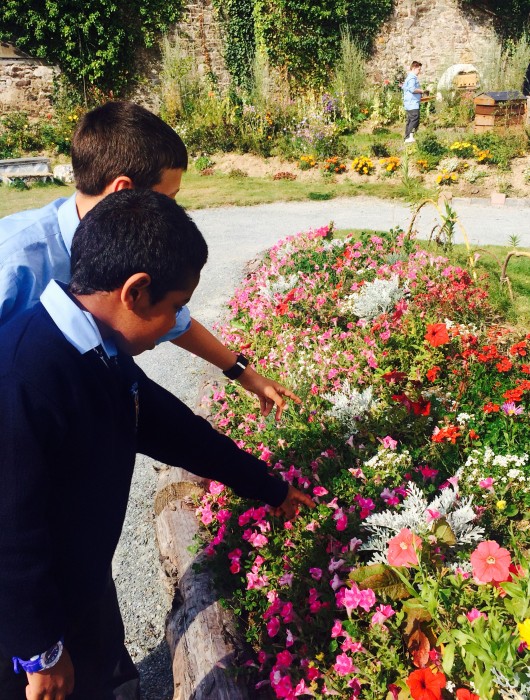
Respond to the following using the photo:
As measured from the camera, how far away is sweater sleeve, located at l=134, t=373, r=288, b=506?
1761mm

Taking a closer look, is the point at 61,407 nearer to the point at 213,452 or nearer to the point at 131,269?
the point at 131,269

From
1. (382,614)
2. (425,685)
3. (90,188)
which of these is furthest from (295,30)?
(425,685)

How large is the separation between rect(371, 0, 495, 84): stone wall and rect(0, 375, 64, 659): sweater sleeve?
17.7m

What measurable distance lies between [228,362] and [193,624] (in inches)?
41.4

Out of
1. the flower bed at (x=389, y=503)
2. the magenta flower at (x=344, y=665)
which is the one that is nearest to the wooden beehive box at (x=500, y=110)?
the flower bed at (x=389, y=503)

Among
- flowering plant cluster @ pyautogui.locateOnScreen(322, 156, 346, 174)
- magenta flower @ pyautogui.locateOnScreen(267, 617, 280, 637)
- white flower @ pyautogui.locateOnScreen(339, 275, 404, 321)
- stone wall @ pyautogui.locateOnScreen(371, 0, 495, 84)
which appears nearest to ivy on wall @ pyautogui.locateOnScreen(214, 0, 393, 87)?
stone wall @ pyautogui.locateOnScreen(371, 0, 495, 84)

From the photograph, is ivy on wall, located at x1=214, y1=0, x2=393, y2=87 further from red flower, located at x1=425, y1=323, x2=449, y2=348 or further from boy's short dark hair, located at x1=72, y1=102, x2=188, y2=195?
boy's short dark hair, located at x1=72, y1=102, x2=188, y2=195

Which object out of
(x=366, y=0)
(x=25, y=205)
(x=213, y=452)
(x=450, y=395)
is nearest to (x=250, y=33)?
(x=366, y=0)

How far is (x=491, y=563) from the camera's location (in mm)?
1593

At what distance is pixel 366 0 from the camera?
15.6m

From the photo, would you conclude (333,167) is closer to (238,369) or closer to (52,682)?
(238,369)

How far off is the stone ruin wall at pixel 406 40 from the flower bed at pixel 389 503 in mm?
13862

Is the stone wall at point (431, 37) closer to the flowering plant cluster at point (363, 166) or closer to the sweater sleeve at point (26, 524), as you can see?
the flowering plant cluster at point (363, 166)

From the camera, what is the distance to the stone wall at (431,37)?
16.4 meters
